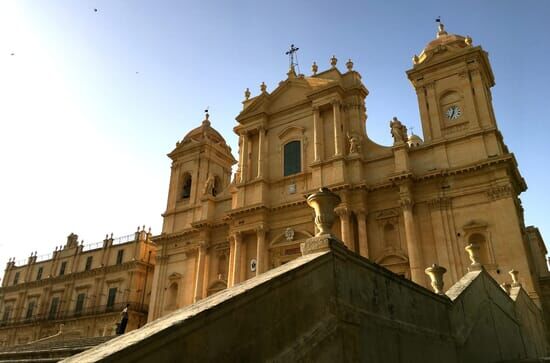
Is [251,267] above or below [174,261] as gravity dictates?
below

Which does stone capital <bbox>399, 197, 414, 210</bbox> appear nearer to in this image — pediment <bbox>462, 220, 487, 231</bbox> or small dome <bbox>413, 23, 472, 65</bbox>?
pediment <bbox>462, 220, 487, 231</bbox>

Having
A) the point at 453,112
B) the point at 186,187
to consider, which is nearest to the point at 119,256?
the point at 186,187

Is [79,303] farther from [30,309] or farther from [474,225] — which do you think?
[474,225]

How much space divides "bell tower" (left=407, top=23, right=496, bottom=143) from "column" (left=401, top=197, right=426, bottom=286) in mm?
3462

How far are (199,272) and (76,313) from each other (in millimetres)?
18375

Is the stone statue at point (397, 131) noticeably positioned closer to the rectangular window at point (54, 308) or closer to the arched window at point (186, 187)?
the arched window at point (186, 187)

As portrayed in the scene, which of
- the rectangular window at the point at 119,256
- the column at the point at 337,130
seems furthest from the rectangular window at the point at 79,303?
the column at the point at 337,130

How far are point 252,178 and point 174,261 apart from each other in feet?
24.0

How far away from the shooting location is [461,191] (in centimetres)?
1778

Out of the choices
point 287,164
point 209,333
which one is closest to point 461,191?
point 287,164

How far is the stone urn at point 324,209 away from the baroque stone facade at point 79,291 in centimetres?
2922

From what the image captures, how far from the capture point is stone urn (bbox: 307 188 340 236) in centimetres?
584

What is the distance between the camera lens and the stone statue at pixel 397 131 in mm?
20047

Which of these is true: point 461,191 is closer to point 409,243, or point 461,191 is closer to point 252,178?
point 409,243
